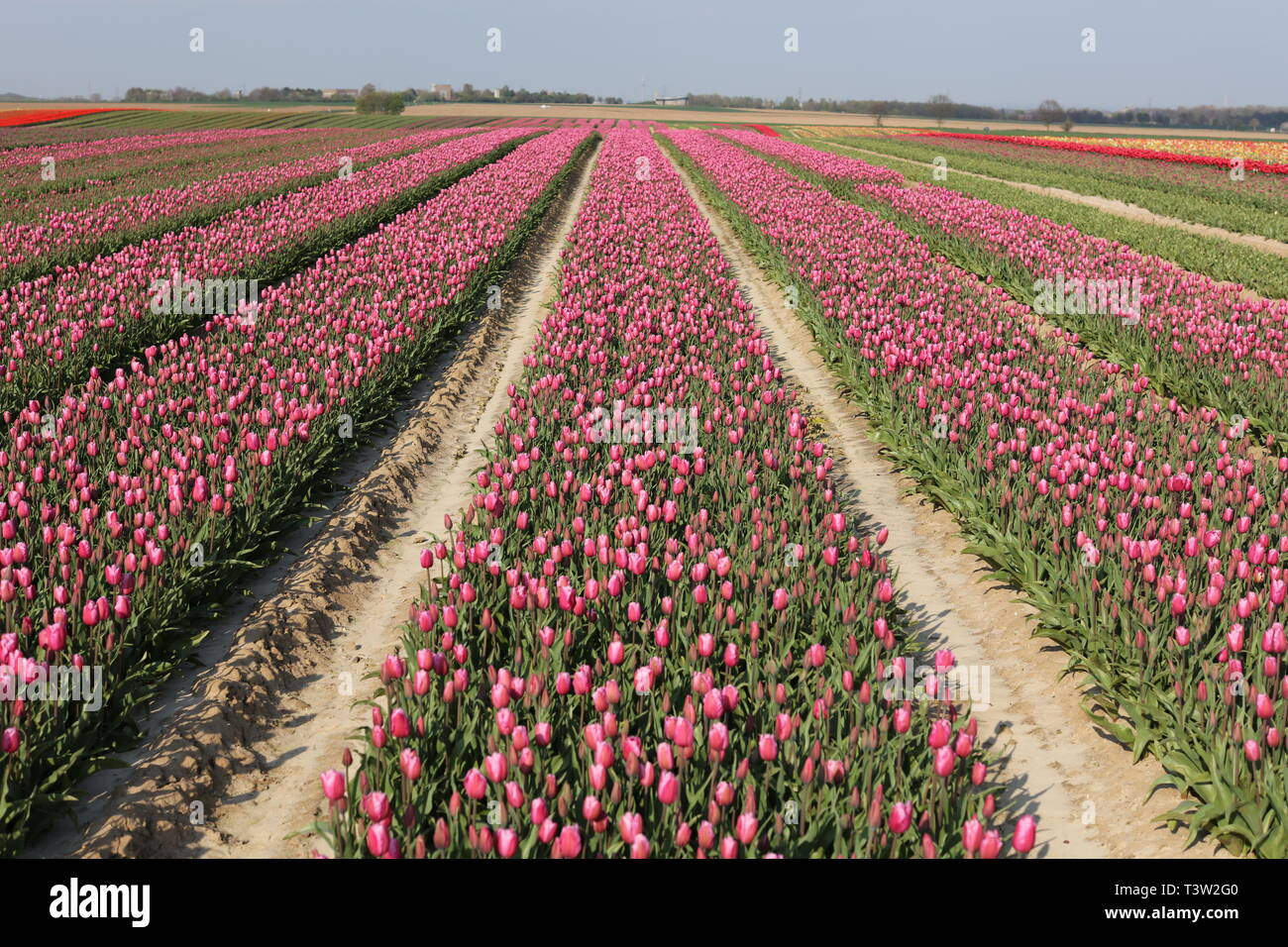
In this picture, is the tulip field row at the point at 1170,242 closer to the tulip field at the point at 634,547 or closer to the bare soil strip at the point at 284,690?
the tulip field at the point at 634,547

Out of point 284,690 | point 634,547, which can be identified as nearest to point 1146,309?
point 634,547

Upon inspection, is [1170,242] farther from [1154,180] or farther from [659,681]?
[659,681]

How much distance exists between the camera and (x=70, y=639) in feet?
15.7

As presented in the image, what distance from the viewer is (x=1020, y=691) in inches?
214

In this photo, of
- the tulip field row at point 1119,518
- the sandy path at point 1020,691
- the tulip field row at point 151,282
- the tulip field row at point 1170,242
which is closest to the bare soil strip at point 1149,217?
the tulip field row at point 1170,242

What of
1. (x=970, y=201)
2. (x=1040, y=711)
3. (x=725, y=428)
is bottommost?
(x=1040, y=711)

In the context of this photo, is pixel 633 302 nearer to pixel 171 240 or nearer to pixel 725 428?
pixel 725 428

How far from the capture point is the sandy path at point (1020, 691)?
4.26m

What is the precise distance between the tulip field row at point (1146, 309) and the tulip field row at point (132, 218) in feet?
52.9

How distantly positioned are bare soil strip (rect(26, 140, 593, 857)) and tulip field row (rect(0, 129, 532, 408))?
3826 millimetres

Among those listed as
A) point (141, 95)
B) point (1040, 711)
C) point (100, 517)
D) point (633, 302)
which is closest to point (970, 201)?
point (633, 302)

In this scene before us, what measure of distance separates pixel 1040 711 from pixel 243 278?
13.7m

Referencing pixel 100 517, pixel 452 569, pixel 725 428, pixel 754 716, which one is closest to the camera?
pixel 754 716

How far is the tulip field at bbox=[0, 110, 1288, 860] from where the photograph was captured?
3.86 meters
